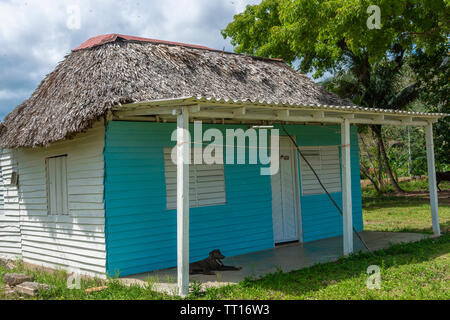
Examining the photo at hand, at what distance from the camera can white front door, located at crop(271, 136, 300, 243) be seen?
9.19 meters

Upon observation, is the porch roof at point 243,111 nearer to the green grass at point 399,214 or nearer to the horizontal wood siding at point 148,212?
the horizontal wood siding at point 148,212

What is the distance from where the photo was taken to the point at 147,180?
23.9 ft

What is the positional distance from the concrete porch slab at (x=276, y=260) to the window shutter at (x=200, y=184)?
3.63 feet

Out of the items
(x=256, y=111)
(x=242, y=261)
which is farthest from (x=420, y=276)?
(x=256, y=111)

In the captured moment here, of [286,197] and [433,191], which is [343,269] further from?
[433,191]

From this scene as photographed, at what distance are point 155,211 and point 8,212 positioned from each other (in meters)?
4.31

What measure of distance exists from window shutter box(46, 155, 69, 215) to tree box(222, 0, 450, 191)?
7.00m

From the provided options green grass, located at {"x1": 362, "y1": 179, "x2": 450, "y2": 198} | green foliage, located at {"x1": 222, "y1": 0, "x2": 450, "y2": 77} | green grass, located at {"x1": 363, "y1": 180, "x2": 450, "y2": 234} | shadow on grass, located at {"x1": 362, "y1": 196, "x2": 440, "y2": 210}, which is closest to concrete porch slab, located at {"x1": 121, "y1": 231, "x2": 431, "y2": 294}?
green grass, located at {"x1": 363, "y1": 180, "x2": 450, "y2": 234}

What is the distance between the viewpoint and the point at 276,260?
7.75 m

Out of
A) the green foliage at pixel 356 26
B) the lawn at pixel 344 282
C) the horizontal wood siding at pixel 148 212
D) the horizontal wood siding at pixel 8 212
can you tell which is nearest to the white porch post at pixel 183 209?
the lawn at pixel 344 282

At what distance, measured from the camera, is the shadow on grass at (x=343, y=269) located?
598 centimetres

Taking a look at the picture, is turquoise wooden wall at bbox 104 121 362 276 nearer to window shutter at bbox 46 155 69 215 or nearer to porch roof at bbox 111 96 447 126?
porch roof at bbox 111 96 447 126
